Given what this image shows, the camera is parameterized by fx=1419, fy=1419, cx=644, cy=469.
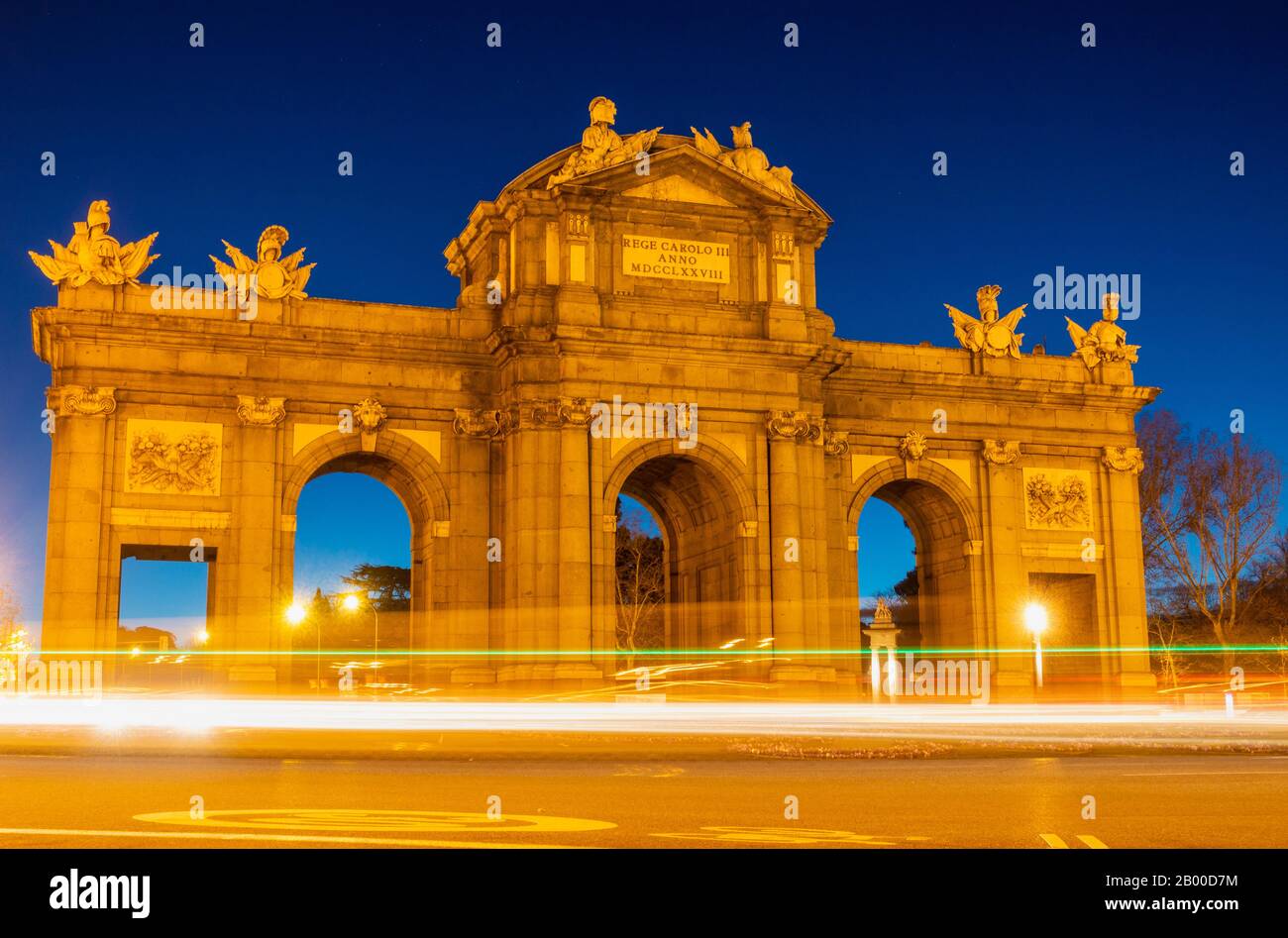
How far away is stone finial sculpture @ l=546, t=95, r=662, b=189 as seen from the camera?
39.6m

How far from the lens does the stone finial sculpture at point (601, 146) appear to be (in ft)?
130

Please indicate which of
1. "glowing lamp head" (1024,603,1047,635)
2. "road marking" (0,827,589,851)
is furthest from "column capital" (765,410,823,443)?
"road marking" (0,827,589,851)

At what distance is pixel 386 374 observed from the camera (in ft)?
129

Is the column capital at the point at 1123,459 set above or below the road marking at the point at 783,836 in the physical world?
above

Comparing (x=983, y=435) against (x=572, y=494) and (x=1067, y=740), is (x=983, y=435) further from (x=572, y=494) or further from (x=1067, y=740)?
(x=1067, y=740)

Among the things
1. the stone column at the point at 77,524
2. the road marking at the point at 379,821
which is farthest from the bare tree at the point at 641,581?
the road marking at the point at 379,821

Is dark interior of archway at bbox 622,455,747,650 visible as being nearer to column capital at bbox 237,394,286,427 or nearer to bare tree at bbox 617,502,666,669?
column capital at bbox 237,394,286,427

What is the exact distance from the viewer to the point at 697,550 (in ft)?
143

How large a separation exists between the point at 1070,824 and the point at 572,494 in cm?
2542

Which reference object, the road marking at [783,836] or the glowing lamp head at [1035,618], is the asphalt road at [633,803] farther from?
the glowing lamp head at [1035,618]

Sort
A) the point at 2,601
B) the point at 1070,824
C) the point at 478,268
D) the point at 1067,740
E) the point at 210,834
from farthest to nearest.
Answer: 1. the point at 2,601
2. the point at 478,268
3. the point at 1067,740
4. the point at 1070,824
5. the point at 210,834

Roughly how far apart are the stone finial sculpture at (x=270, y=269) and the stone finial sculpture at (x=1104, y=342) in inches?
980

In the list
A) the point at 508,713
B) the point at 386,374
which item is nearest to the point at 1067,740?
the point at 508,713

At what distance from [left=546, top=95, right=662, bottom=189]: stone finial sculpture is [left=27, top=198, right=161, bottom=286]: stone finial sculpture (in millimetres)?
11300
